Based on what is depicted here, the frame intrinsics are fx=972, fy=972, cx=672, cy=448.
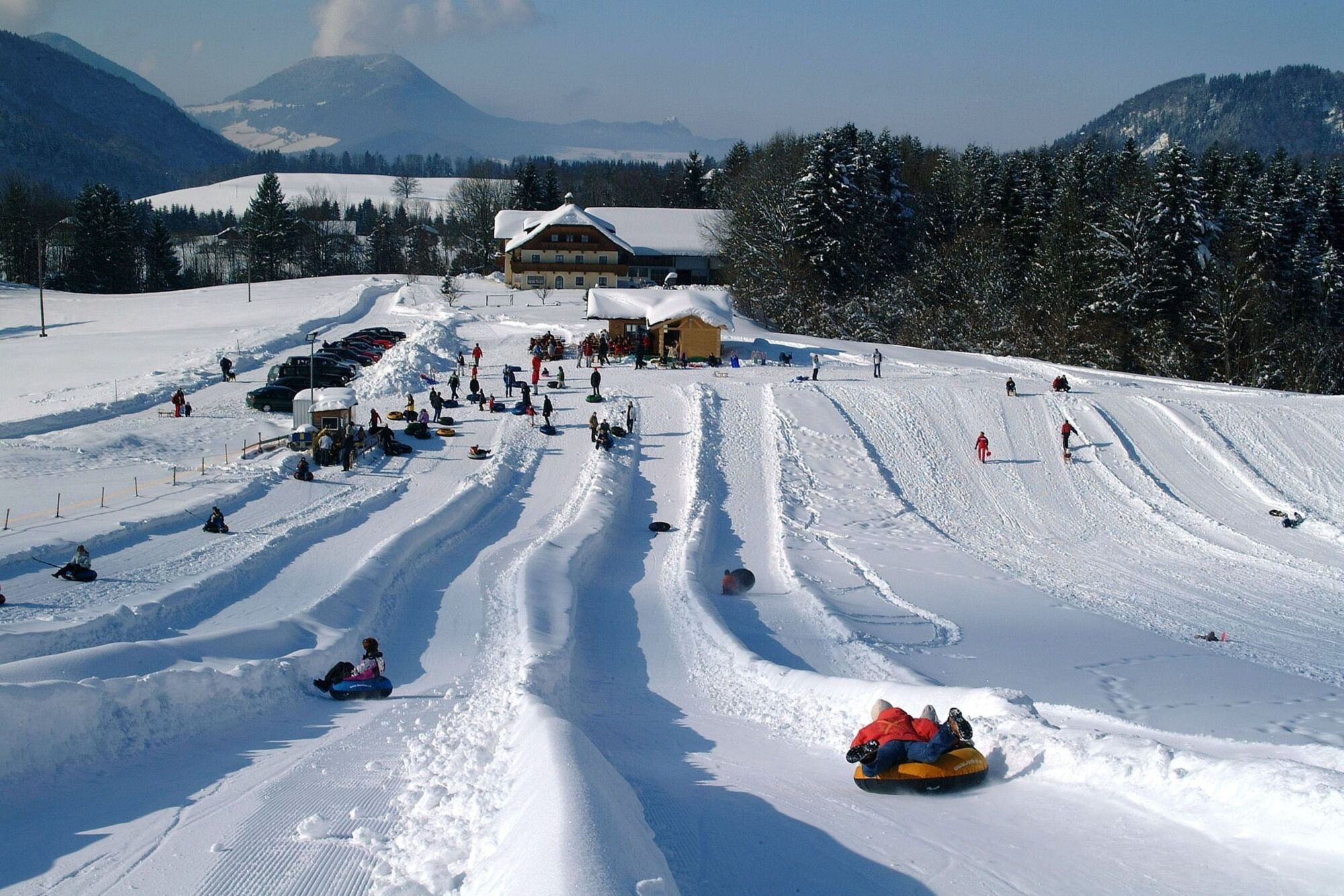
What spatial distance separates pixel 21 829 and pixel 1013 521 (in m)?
26.0

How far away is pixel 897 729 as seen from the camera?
902cm

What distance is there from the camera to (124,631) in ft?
44.1

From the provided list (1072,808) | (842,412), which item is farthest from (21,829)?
(842,412)

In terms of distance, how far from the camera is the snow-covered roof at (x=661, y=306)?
140ft

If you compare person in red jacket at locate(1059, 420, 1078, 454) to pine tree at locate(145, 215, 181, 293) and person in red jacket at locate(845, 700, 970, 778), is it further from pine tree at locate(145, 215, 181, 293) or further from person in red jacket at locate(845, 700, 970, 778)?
pine tree at locate(145, 215, 181, 293)

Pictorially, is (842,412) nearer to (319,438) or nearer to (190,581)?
(319,438)

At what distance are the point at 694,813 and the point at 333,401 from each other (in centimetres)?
2358

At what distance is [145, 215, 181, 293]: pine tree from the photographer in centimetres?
9138

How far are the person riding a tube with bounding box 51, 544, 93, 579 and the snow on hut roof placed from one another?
1265 centimetres

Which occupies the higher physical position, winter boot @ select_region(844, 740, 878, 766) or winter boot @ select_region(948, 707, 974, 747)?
winter boot @ select_region(948, 707, 974, 747)

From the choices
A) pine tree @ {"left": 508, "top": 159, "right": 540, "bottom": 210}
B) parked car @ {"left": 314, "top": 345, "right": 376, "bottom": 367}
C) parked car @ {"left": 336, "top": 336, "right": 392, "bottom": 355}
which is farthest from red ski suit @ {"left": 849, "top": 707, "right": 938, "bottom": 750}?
pine tree @ {"left": 508, "top": 159, "right": 540, "bottom": 210}

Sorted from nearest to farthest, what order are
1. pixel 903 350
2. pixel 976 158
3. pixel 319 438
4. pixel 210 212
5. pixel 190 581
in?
pixel 190 581 → pixel 319 438 → pixel 903 350 → pixel 976 158 → pixel 210 212

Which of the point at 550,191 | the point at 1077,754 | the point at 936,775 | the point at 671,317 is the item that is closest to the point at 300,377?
the point at 671,317

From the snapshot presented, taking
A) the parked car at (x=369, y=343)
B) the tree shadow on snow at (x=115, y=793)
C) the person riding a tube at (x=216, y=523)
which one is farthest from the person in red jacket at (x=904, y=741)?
the parked car at (x=369, y=343)
